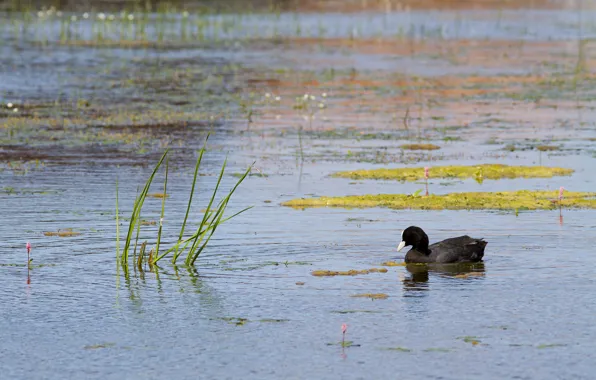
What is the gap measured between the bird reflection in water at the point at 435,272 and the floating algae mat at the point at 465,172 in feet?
22.5

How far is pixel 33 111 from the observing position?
34750 millimetres

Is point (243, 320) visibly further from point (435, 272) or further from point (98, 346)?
point (435, 272)

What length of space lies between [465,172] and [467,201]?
3242 millimetres

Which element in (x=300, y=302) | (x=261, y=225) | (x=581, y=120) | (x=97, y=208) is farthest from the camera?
(x=581, y=120)

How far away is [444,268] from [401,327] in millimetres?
3443

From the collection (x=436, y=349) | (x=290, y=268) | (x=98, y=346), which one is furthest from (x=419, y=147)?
(x=98, y=346)

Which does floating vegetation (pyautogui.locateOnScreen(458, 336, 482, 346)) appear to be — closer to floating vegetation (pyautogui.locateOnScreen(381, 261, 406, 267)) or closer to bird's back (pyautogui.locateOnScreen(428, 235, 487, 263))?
bird's back (pyautogui.locateOnScreen(428, 235, 487, 263))

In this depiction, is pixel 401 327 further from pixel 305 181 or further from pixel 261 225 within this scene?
pixel 305 181

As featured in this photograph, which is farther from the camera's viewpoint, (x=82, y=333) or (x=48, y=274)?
(x=48, y=274)

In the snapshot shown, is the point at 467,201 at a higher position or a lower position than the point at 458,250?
lower

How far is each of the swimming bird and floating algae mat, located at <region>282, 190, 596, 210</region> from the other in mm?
3735

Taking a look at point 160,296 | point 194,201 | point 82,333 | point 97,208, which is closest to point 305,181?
point 194,201

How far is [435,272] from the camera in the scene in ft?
53.5

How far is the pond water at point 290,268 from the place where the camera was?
12.1 m
